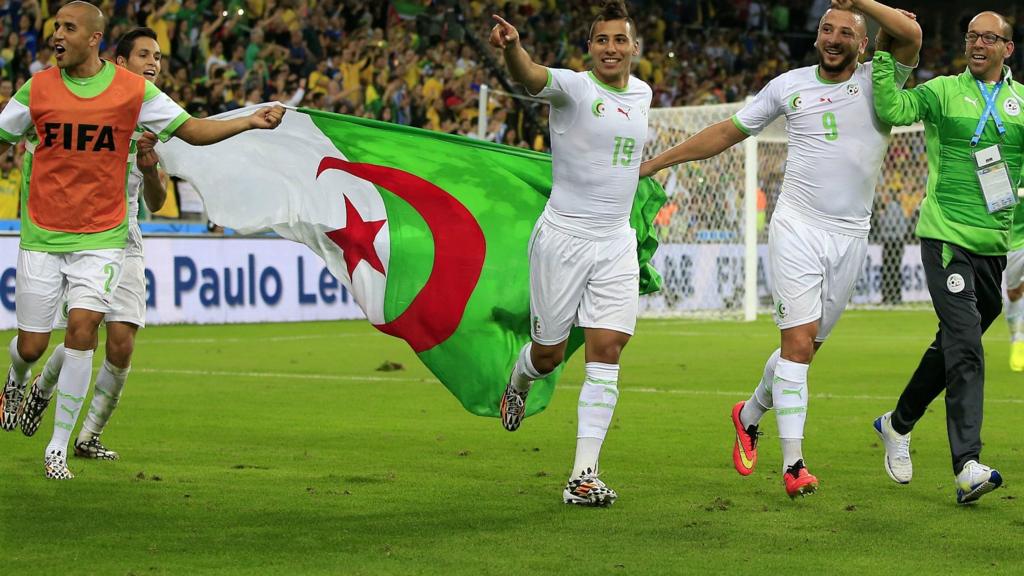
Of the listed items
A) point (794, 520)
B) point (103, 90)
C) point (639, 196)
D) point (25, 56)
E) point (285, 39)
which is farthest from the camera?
point (285, 39)

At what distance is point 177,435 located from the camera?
910 centimetres

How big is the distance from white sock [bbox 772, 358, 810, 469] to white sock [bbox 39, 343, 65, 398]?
142 inches

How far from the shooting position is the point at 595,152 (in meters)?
6.90

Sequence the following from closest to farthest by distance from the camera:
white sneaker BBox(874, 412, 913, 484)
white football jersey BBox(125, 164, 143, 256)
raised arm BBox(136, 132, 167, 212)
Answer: white sneaker BBox(874, 412, 913, 484) < raised arm BBox(136, 132, 167, 212) < white football jersey BBox(125, 164, 143, 256)

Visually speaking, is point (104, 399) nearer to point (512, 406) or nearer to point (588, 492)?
point (512, 406)

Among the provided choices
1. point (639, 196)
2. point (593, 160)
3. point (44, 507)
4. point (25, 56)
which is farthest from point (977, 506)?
point (25, 56)

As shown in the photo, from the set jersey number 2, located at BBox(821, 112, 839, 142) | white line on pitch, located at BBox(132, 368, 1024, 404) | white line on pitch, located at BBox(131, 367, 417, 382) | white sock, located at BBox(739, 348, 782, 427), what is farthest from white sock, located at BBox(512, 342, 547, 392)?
white line on pitch, located at BBox(131, 367, 417, 382)

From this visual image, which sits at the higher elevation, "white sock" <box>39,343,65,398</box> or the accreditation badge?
the accreditation badge

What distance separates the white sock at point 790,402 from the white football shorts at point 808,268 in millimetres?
211

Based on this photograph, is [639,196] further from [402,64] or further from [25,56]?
[402,64]

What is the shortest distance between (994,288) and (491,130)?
17.6m

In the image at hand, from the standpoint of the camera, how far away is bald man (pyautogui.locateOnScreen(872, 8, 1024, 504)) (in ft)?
22.1

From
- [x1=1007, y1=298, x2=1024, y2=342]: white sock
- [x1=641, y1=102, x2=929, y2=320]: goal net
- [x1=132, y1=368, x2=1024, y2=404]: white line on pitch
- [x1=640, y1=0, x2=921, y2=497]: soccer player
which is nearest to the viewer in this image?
[x1=640, y1=0, x2=921, y2=497]: soccer player

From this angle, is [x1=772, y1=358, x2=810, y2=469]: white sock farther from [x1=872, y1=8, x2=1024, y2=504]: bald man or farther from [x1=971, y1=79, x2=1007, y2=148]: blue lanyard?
[x1=971, y1=79, x2=1007, y2=148]: blue lanyard
